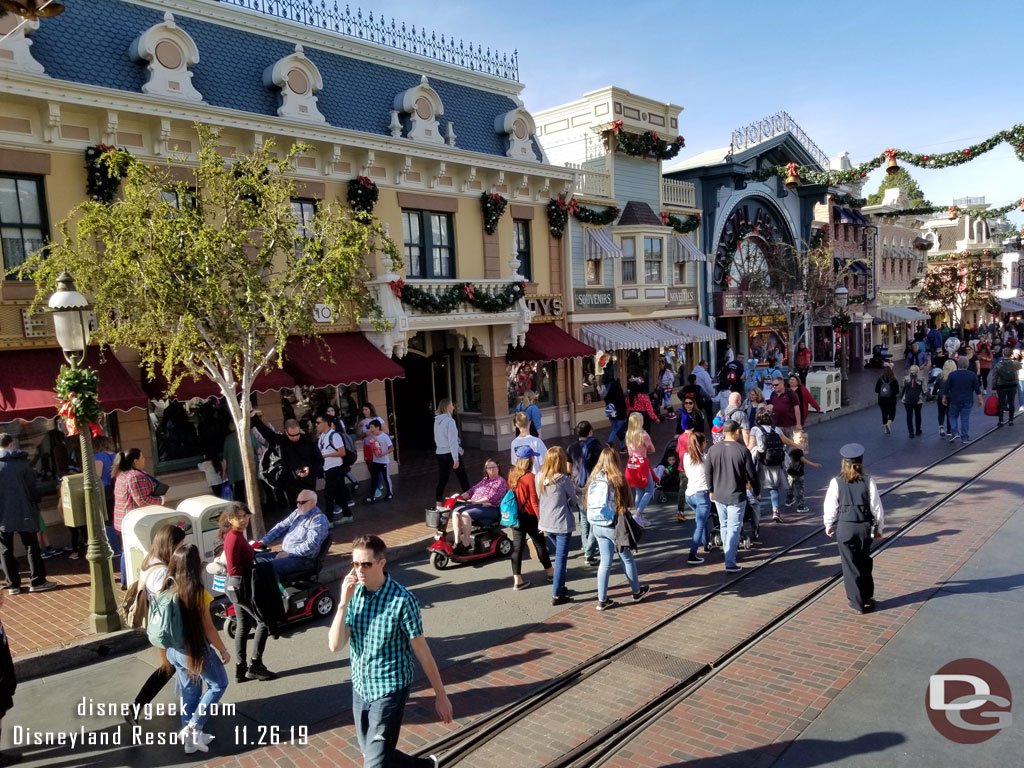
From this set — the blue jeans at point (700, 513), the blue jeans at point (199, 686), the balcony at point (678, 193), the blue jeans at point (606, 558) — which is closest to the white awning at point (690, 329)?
the balcony at point (678, 193)

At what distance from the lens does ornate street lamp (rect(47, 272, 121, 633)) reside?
7277 millimetres

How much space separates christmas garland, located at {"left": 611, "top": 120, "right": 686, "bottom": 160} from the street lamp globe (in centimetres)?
1665

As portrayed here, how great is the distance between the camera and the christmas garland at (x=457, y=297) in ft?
48.3

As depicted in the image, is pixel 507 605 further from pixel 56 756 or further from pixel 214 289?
pixel 214 289

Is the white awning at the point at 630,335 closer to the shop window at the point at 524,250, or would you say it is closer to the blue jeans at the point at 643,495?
the shop window at the point at 524,250

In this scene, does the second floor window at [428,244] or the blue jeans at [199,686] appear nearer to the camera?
the blue jeans at [199,686]

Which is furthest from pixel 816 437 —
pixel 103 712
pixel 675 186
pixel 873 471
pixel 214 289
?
pixel 103 712

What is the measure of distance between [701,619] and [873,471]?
755 cm

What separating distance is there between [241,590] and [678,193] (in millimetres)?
21484

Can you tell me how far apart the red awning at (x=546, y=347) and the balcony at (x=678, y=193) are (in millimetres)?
7509

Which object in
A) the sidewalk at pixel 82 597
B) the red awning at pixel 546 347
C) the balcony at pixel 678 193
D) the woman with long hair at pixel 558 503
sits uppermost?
the balcony at pixel 678 193

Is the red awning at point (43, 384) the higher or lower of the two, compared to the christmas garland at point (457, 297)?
lower

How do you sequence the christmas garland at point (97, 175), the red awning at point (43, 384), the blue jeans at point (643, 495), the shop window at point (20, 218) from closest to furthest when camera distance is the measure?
the blue jeans at point (643, 495) → the red awning at point (43, 384) → the shop window at point (20, 218) → the christmas garland at point (97, 175)

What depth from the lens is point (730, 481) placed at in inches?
319
